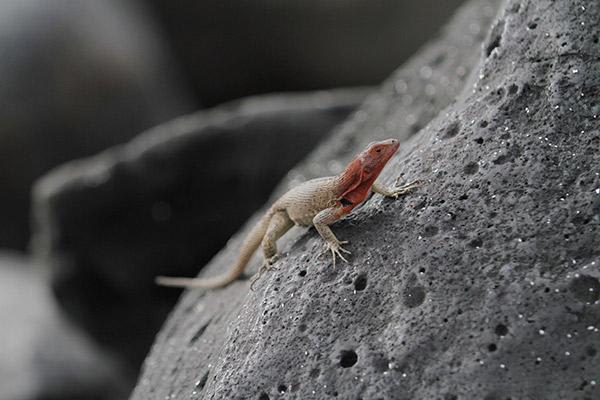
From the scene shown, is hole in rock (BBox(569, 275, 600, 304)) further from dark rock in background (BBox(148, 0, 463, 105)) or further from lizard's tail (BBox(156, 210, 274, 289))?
dark rock in background (BBox(148, 0, 463, 105))

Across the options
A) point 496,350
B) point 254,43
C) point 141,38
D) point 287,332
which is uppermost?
point 141,38

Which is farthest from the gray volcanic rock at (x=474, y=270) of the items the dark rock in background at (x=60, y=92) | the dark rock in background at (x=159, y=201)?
the dark rock in background at (x=60, y=92)

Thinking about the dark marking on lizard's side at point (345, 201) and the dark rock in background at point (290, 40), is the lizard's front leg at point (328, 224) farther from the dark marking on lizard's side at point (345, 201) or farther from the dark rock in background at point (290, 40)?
the dark rock in background at point (290, 40)

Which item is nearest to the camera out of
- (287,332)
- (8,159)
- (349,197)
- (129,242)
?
(287,332)

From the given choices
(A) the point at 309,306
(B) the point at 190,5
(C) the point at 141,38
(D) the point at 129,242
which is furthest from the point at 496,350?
(B) the point at 190,5

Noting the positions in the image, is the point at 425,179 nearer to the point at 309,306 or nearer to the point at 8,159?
the point at 309,306

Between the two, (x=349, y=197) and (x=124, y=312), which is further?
(x=124, y=312)

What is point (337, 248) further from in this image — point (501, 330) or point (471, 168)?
point (501, 330)
